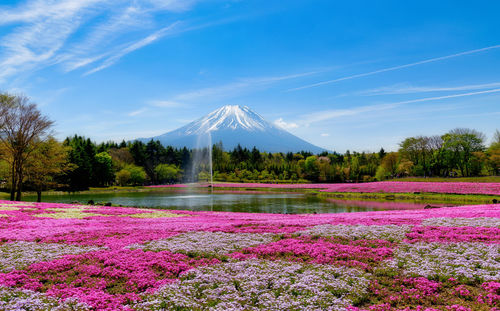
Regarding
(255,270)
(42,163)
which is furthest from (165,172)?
(255,270)

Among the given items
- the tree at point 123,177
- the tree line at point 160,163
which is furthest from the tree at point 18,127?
the tree at point 123,177

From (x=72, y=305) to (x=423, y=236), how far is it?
14.0 meters

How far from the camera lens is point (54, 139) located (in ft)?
162

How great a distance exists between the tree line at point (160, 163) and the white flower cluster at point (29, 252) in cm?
3223

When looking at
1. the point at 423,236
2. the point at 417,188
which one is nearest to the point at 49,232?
the point at 423,236

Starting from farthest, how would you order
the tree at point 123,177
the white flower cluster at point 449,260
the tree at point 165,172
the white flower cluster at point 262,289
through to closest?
the tree at point 165,172 < the tree at point 123,177 < the white flower cluster at point 449,260 < the white flower cluster at point 262,289

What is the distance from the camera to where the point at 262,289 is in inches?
337

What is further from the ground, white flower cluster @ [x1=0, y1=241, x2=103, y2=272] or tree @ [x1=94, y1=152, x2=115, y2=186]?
tree @ [x1=94, y1=152, x2=115, y2=186]

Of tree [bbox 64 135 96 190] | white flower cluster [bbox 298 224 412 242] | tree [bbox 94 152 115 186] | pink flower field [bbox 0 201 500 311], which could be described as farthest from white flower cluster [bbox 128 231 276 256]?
tree [bbox 94 152 115 186]

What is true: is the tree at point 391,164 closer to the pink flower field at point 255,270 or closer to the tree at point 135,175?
the tree at point 135,175

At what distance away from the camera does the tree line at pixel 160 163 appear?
40156 millimetres

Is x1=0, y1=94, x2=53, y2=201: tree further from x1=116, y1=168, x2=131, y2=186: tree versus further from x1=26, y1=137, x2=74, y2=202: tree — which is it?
x1=116, y1=168, x2=131, y2=186: tree

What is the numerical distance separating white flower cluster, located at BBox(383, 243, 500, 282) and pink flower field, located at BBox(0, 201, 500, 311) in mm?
35

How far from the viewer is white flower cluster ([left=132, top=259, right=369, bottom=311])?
761cm
